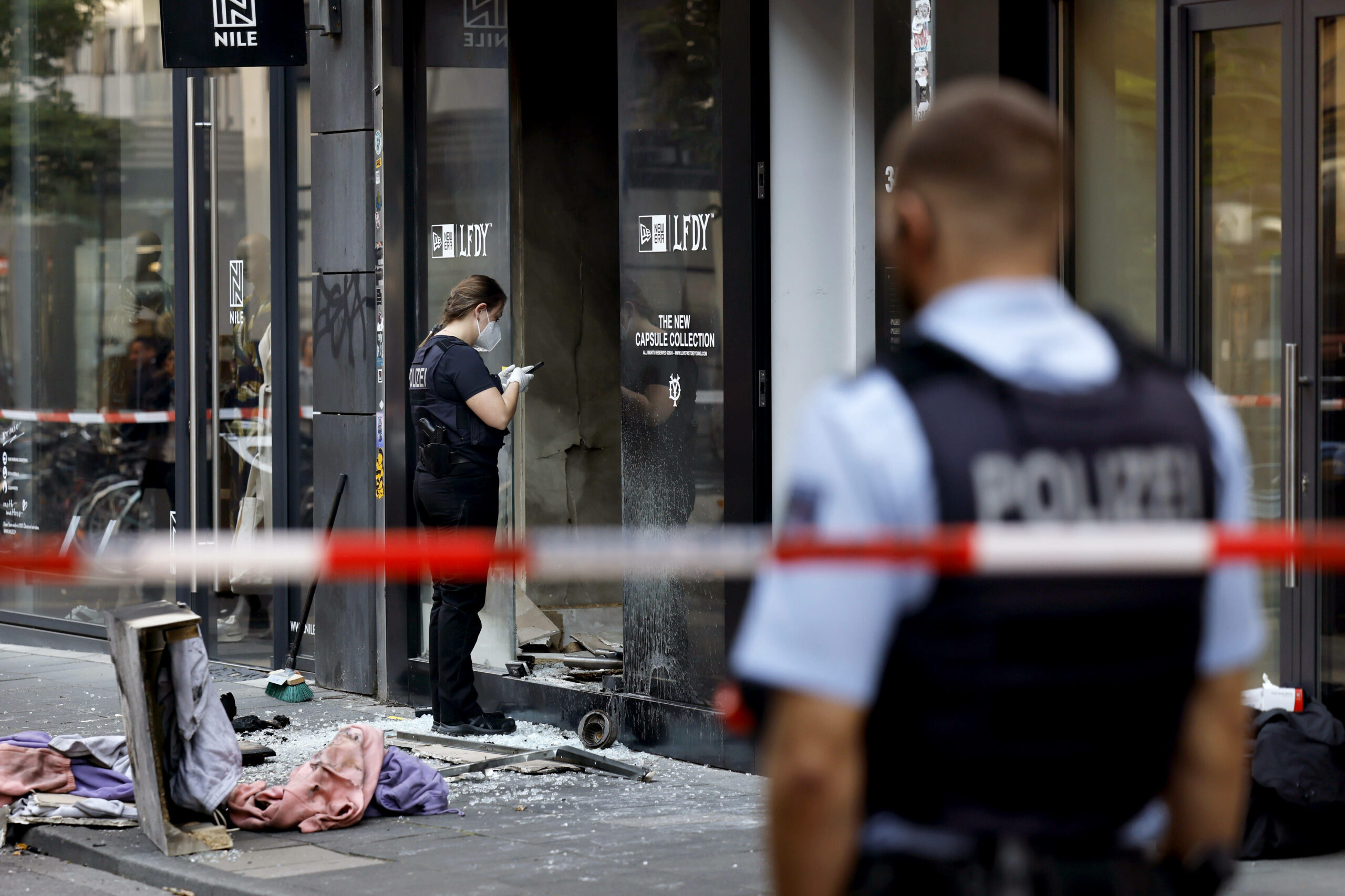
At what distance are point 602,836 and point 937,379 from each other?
4828 mm

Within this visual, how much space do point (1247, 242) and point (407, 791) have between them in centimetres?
364

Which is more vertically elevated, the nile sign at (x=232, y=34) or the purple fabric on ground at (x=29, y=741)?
the nile sign at (x=232, y=34)

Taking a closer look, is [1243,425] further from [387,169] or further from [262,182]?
[262,182]

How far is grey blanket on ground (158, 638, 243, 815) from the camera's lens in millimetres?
6184

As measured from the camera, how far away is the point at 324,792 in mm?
6703

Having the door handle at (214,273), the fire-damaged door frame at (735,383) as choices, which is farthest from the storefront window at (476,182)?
the door handle at (214,273)

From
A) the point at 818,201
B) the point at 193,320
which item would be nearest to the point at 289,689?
the point at 193,320

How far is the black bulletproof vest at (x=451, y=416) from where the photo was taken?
804cm

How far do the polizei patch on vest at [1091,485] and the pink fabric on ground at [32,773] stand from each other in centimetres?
525

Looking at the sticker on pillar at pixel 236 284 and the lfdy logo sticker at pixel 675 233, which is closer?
the lfdy logo sticker at pixel 675 233

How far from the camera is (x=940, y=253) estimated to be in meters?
1.94

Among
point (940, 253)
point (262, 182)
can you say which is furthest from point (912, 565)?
point (262, 182)

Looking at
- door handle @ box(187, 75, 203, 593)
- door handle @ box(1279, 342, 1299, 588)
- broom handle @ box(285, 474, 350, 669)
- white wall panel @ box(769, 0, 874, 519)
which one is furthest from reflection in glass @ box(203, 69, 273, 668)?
door handle @ box(1279, 342, 1299, 588)

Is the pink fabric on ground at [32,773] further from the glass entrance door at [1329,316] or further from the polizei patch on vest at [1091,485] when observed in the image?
the polizei patch on vest at [1091,485]
